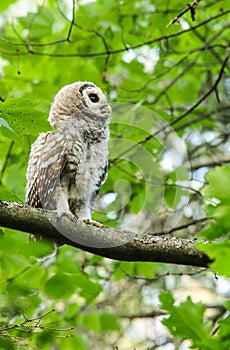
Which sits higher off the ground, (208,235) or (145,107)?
(145,107)

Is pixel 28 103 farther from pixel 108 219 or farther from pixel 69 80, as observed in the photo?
pixel 69 80

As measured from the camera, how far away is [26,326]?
2.94m

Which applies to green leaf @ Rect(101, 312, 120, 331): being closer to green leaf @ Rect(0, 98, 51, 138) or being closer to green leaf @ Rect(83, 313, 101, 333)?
green leaf @ Rect(83, 313, 101, 333)

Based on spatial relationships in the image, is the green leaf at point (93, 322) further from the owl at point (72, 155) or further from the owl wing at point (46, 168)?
the owl wing at point (46, 168)

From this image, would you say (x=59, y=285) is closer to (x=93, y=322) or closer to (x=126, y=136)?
(x=93, y=322)

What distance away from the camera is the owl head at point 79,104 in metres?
4.27

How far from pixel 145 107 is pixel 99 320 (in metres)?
1.77

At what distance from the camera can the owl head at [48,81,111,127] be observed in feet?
14.0

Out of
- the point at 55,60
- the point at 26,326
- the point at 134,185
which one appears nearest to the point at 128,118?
the point at 134,185

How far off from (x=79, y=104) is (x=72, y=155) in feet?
1.53

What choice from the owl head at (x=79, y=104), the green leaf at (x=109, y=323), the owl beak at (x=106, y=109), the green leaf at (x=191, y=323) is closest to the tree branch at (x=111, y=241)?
the green leaf at (x=191, y=323)

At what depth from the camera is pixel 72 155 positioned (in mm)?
→ 4008

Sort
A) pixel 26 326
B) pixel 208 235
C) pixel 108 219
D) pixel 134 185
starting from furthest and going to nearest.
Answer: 1. pixel 134 185
2. pixel 108 219
3. pixel 26 326
4. pixel 208 235

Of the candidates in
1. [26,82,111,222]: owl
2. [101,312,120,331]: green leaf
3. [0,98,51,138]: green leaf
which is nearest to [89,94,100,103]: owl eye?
[26,82,111,222]: owl
